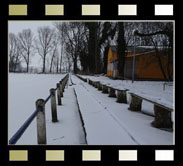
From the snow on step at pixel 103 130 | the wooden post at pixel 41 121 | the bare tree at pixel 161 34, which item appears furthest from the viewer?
the bare tree at pixel 161 34

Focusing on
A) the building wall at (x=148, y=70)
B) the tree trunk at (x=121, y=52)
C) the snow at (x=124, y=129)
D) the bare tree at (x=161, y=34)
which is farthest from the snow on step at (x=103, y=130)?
the building wall at (x=148, y=70)

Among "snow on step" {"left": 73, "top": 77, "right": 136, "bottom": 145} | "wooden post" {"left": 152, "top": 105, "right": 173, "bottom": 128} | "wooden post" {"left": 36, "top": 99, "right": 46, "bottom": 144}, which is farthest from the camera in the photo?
"wooden post" {"left": 152, "top": 105, "right": 173, "bottom": 128}

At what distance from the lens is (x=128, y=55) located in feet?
75.5

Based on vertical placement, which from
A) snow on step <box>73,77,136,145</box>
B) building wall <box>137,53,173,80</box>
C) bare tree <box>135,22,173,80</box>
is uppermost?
bare tree <box>135,22,173,80</box>

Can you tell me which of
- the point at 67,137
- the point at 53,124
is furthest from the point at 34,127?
the point at 67,137

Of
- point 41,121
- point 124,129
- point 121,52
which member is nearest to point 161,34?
point 121,52

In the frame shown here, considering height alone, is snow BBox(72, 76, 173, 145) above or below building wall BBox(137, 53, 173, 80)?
below

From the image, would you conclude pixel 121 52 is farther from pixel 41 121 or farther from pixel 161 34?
pixel 41 121

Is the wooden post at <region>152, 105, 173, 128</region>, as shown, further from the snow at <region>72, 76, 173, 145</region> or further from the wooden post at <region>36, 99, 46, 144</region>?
the wooden post at <region>36, 99, 46, 144</region>

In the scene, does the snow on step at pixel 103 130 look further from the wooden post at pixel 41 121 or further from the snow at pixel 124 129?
the wooden post at pixel 41 121

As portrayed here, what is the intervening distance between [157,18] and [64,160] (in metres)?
1.69

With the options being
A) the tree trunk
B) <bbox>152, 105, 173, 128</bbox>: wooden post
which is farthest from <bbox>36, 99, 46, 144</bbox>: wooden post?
the tree trunk

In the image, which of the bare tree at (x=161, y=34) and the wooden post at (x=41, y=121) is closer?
the wooden post at (x=41, y=121)
